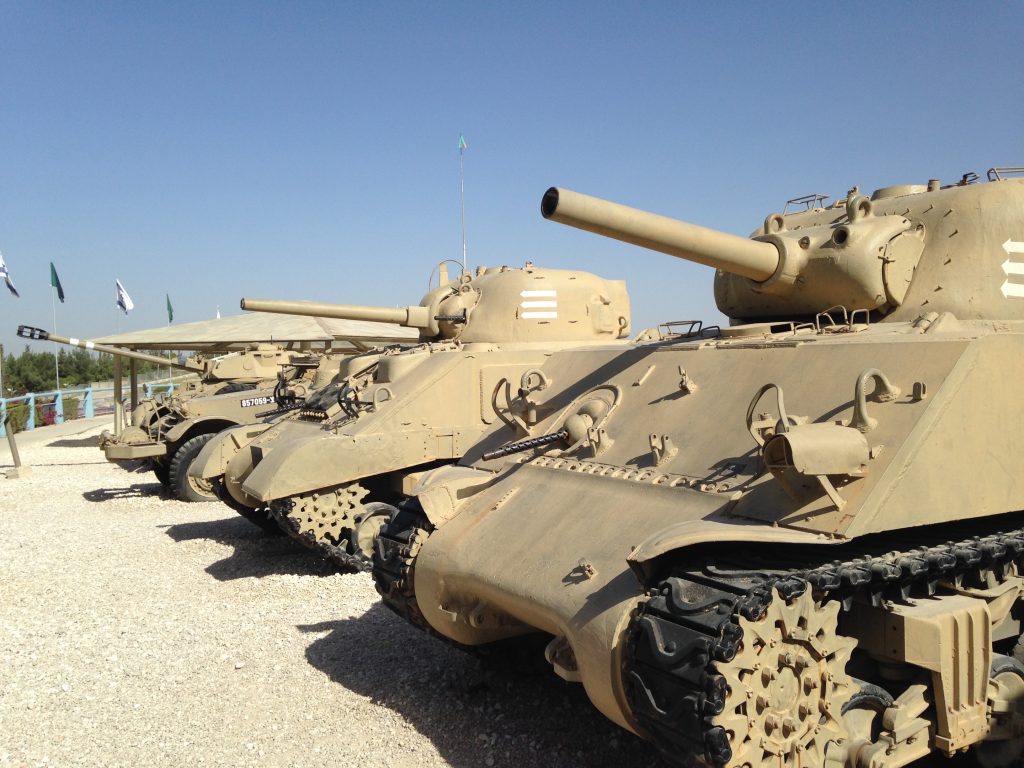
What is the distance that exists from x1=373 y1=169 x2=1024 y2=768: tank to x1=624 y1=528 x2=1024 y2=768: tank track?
0.01m

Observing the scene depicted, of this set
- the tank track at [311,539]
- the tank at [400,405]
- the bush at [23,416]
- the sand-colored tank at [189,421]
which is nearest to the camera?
the tank track at [311,539]

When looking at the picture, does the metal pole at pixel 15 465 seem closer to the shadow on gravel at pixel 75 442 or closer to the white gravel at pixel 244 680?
the shadow on gravel at pixel 75 442

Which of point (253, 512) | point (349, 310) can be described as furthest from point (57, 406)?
point (349, 310)

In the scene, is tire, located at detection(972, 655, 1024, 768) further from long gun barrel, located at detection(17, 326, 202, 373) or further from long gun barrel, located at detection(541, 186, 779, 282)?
long gun barrel, located at detection(17, 326, 202, 373)

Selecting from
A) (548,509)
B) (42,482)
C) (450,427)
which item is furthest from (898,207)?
(42,482)

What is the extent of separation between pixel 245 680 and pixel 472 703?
1684 mm

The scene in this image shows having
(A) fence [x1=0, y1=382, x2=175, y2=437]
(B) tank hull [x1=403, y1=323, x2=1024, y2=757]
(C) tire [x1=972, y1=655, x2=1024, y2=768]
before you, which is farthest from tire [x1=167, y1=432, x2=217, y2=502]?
(C) tire [x1=972, y1=655, x2=1024, y2=768]

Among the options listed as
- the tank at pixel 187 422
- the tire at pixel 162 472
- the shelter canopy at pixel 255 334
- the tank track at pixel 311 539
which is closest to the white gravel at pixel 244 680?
the tank track at pixel 311 539

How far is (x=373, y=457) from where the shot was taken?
28.9ft

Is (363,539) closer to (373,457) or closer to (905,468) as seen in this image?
(373,457)

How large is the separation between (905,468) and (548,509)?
6.10 feet

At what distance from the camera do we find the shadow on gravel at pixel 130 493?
15.1m

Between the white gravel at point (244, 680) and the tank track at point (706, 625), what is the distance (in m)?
1.64

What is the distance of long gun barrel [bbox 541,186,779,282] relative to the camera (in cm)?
423
